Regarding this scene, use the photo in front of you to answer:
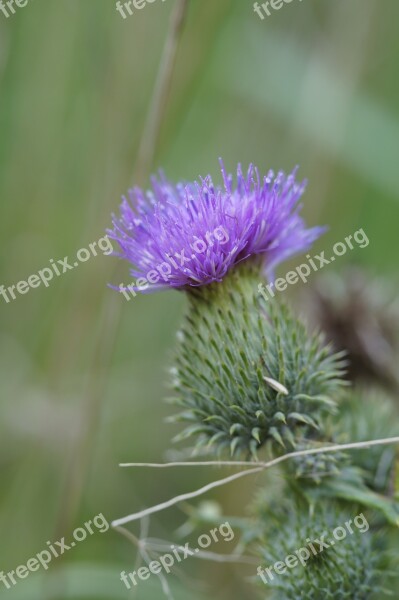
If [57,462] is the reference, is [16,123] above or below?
above

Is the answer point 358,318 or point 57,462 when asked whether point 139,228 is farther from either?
point 57,462

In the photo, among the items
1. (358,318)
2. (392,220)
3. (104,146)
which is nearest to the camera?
(358,318)

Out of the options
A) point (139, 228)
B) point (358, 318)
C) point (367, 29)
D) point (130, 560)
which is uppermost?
point (367, 29)

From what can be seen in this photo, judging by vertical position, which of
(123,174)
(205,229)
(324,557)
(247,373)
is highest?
(123,174)

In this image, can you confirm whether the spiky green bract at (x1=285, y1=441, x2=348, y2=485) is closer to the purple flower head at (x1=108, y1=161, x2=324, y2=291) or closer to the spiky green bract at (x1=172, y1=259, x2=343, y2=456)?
the spiky green bract at (x1=172, y1=259, x2=343, y2=456)

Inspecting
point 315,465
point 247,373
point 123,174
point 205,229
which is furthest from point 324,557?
point 123,174

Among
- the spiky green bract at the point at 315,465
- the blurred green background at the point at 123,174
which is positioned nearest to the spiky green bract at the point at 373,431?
the spiky green bract at the point at 315,465

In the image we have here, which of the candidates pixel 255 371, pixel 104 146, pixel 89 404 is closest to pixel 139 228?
pixel 255 371

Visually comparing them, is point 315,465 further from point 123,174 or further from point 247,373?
point 123,174
